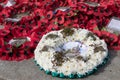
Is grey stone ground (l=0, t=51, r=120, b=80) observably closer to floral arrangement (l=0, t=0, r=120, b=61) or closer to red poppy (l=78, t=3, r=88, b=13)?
floral arrangement (l=0, t=0, r=120, b=61)

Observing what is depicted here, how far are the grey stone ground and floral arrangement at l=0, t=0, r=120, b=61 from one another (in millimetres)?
156

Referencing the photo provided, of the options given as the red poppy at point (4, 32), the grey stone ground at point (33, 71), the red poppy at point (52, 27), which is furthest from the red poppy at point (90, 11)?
the red poppy at point (4, 32)

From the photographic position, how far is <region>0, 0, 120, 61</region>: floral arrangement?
4.68 metres

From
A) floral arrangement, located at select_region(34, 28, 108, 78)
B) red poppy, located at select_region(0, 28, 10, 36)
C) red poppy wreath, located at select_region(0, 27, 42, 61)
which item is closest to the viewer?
floral arrangement, located at select_region(34, 28, 108, 78)

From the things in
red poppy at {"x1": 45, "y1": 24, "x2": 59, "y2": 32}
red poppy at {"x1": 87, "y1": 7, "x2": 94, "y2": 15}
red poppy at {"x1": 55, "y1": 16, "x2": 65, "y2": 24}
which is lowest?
red poppy at {"x1": 45, "y1": 24, "x2": 59, "y2": 32}

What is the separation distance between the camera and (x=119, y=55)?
4.54 meters

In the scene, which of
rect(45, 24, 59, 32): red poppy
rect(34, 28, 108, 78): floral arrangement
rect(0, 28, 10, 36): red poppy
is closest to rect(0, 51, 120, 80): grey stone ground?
rect(34, 28, 108, 78): floral arrangement

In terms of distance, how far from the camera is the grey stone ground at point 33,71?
4141mm

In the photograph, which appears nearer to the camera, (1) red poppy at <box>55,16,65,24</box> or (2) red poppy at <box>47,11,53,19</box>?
(1) red poppy at <box>55,16,65,24</box>

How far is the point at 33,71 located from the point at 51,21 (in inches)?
50.5

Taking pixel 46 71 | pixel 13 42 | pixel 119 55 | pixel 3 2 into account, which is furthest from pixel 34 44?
pixel 3 2

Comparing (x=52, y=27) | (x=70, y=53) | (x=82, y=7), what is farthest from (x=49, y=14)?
(x=70, y=53)

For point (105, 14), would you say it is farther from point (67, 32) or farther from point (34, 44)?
point (34, 44)

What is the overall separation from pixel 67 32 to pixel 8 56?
0.99 metres
